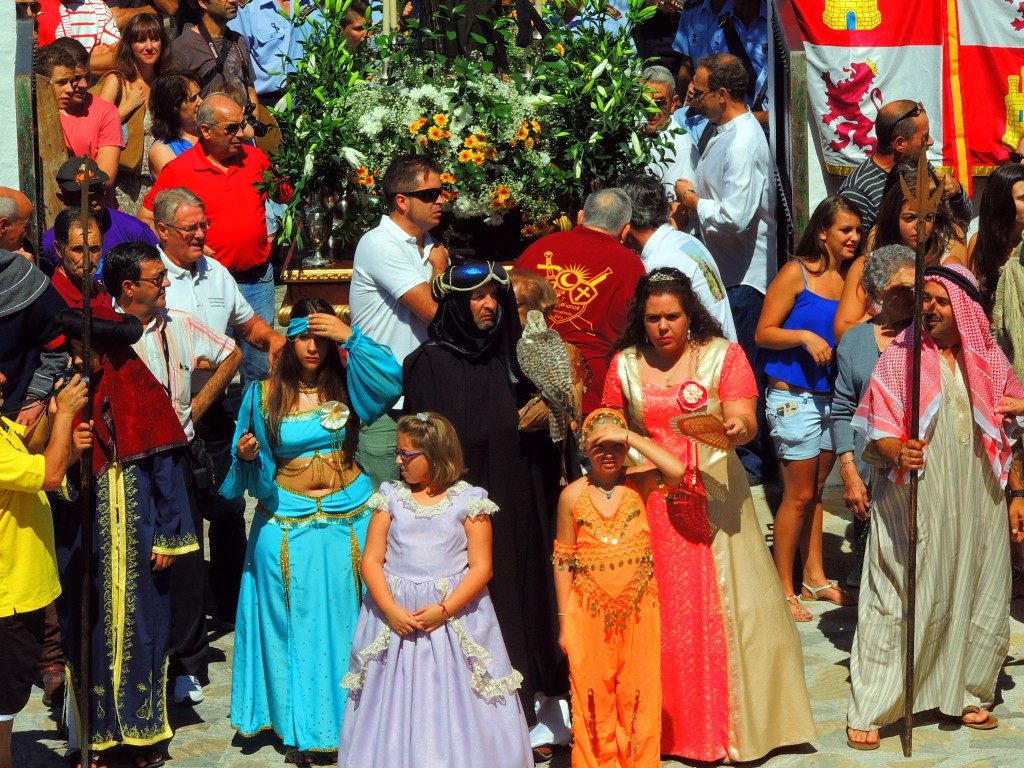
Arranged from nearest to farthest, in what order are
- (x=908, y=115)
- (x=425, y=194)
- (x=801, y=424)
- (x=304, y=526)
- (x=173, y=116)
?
1. (x=304, y=526)
2. (x=425, y=194)
3. (x=801, y=424)
4. (x=908, y=115)
5. (x=173, y=116)

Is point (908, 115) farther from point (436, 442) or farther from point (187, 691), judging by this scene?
point (187, 691)

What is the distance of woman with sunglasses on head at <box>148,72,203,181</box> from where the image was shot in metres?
9.83

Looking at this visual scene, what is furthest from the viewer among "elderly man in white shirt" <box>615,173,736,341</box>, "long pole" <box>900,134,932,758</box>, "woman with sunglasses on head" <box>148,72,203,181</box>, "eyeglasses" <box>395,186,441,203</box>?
"woman with sunglasses on head" <box>148,72,203,181</box>

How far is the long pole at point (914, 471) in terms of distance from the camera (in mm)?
6277

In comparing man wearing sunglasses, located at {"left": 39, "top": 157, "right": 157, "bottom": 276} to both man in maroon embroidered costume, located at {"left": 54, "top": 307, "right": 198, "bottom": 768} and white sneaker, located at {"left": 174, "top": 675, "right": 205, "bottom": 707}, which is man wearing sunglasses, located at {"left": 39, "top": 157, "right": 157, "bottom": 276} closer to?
man in maroon embroidered costume, located at {"left": 54, "top": 307, "right": 198, "bottom": 768}

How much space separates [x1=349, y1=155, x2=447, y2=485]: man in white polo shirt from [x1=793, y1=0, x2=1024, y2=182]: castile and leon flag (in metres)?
3.82

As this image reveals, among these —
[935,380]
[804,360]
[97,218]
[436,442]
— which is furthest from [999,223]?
[97,218]

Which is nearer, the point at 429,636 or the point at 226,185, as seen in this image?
the point at 429,636

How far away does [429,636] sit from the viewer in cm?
600

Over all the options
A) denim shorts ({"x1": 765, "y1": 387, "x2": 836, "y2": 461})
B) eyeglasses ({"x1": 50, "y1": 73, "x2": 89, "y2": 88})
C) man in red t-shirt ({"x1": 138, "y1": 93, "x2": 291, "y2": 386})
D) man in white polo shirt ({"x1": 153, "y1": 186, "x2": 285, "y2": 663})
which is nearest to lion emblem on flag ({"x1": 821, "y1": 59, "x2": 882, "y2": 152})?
denim shorts ({"x1": 765, "y1": 387, "x2": 836, "y2": 461})

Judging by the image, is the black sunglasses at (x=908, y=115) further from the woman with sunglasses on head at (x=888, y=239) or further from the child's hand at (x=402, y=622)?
the child's hand at (x=402, y=622)

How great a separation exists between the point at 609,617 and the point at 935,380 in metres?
1.71

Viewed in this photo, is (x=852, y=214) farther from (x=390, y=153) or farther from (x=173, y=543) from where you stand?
(x=173, y=543)

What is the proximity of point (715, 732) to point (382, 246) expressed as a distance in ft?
8.71
